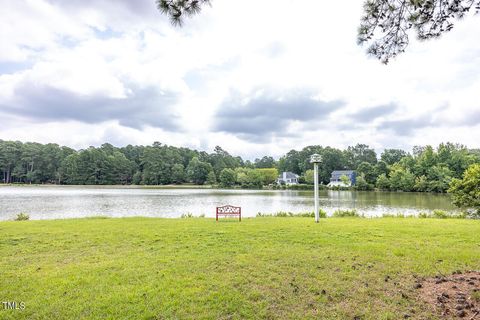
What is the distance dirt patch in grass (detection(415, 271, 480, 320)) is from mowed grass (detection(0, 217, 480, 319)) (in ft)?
0.64

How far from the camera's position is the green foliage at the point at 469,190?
1750cm

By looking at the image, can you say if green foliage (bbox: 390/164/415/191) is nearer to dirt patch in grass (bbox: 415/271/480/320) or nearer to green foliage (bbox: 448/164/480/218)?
green foliage (bbox: 448/164/480/218)

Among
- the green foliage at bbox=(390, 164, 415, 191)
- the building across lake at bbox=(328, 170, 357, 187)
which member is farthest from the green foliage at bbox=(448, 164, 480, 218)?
the building across lake at bbox=(328, 170, 357, 187)

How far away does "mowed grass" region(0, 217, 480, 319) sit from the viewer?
347 cm

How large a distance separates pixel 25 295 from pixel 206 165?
7926 centimetres

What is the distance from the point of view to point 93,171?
74.2 meters

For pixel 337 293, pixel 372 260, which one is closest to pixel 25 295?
pixel 337 293

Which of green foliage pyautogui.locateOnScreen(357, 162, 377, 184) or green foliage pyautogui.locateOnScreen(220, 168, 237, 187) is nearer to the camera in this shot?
green foliage pyautogui.locateOnScreen(357, 162, 377, 184)

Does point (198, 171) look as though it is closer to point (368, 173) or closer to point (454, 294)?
point (368, 173)

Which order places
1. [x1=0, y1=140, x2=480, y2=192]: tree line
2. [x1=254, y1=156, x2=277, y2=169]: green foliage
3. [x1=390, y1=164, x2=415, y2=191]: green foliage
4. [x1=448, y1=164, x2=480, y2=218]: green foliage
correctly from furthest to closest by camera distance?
[x1=254, y1=156, x2=277, y2=169]: green foliage
[x1=0, y1=140, x2=480, y2=192]: tree line
[x1=390, y1=164, x2=415, y2=191]: green foliage
[x1=448, y1=164, x2=480, y2=218]: green foliage

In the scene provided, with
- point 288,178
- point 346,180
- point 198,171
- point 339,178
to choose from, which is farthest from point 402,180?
point 198,171

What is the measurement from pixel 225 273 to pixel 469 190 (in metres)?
20.0

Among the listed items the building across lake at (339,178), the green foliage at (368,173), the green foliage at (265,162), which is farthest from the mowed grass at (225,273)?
the green foliage at (265,162)

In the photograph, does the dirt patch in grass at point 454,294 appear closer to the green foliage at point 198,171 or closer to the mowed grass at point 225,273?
the mowed grass at point 225,273
